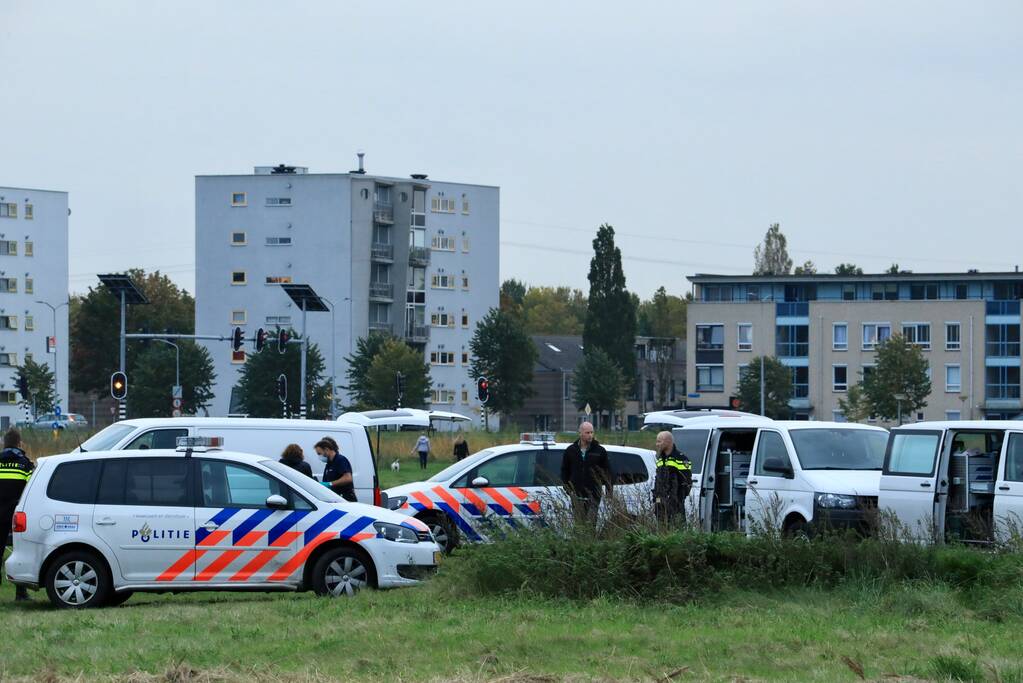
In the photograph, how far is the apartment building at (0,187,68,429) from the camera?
368 feet

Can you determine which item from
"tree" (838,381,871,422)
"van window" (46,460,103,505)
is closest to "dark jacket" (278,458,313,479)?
"van window" (46,460,103,505)

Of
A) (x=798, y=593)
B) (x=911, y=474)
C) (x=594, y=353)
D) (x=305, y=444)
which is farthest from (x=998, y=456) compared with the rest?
(x=594, y=353)

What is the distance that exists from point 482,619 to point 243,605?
3.22m

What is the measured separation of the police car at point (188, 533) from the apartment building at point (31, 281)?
3889 inches

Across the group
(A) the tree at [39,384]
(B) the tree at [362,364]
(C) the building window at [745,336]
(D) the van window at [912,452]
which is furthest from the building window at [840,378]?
(D) the van window at [912,452]

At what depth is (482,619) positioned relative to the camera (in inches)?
503

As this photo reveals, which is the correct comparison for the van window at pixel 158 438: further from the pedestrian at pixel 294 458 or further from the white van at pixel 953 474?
→ the white van at pixel 953 474

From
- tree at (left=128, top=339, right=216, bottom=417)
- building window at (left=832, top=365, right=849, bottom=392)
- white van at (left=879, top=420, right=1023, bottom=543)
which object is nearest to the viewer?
white van at (left=879, top=420, right=1023, bottom=543)

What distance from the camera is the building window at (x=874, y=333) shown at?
10862cm

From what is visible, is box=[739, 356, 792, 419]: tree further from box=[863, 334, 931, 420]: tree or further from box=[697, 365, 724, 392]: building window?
box=[863, 334, 931, 420]: tree

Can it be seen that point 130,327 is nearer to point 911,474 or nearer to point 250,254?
point 250,254

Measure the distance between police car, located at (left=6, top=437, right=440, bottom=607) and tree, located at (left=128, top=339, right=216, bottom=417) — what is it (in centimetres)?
7628

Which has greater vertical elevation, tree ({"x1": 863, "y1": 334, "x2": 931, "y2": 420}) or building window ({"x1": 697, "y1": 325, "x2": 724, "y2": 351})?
building window ({"x1": 697, "y1": 325, "x2": 724, "y2": 351})

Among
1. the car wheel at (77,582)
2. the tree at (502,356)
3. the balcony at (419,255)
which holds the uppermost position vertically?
the balcony at (419,255)
